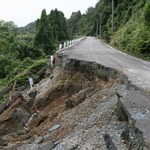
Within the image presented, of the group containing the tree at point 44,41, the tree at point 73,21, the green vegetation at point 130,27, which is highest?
the green vegetation at point 130,27

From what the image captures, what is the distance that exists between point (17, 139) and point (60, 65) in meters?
9.82

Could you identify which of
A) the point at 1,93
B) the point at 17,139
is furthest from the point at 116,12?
the point at 17,139

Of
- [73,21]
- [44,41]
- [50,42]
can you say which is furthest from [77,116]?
[73,21]

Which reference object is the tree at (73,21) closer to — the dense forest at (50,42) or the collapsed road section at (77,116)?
the dense forest at (50,42)

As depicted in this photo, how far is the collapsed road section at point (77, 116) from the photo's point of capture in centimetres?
958

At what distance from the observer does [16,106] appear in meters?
18.9

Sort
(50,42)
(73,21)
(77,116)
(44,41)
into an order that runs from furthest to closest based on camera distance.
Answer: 1. (73,21)
2. (50,42)
3. (44,41)
4. (77,116)

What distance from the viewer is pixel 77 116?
13398 mm

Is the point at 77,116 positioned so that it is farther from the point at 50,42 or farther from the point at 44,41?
the point at 50,42

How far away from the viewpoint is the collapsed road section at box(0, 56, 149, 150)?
31.4ft

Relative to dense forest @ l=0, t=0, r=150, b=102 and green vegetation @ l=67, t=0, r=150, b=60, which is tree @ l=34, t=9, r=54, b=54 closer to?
dense forest @ l=0, t=0, r=150, b=102

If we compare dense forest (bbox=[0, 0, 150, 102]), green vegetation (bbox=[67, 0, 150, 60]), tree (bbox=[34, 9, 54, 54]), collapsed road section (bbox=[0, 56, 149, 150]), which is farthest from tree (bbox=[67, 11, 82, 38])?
collapsed road section (bbox=[0, 56, 149, 150])

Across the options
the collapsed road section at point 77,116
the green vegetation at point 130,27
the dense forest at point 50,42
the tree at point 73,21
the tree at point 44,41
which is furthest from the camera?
the tree at point 73,21

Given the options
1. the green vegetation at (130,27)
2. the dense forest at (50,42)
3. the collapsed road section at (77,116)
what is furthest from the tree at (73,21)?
the collapsed road section at (77,116)
